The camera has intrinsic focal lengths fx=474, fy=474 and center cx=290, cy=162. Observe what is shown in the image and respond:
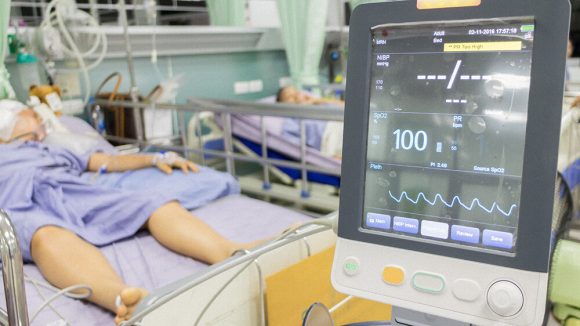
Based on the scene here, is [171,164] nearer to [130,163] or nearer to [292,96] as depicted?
[130,163]

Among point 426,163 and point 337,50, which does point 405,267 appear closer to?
point 426,163

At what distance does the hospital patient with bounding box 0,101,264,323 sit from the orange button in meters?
0.84

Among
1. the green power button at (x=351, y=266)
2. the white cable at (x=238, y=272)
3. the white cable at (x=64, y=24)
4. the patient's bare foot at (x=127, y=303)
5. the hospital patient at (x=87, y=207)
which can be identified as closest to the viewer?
the green power button at (x=351, y=266)

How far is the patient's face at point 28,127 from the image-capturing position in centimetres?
223

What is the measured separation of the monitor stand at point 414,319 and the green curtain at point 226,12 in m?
3.46

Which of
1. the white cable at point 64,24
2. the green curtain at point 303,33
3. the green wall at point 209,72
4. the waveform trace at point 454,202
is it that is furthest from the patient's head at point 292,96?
the waveform trace at point 454,202

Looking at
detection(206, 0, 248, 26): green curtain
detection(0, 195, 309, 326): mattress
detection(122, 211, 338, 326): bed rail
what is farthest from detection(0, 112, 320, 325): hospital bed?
detection(206, 0, 248, 26): green curtain

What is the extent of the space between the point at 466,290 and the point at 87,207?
1.71 metres

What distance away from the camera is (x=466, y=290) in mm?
612

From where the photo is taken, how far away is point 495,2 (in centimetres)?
60

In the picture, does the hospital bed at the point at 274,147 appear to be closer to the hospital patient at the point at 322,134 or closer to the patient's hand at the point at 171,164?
the hospital patient at the point at 322,134

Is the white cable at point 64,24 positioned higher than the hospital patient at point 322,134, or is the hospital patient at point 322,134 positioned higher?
the white cable at point 64,24

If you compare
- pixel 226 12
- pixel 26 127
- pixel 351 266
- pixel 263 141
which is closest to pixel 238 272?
pixel 351 266

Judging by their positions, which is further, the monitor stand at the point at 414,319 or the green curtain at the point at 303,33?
the green curtain at the point at 303,33
